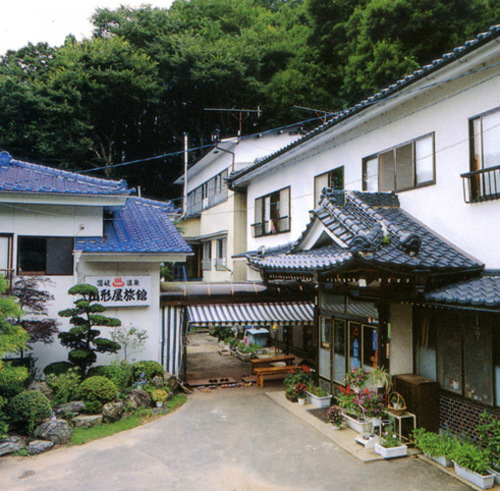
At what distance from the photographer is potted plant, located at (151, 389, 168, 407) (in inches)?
511

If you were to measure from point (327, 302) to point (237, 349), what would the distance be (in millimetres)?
8888

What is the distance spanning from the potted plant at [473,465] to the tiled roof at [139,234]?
1003 centimetres

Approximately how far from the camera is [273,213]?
2109 centimetres

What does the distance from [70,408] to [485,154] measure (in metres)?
12.2

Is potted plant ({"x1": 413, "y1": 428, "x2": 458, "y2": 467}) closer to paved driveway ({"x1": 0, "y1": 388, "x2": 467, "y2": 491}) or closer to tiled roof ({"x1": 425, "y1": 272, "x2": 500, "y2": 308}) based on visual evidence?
paved driveway ({"x1": 0, "y1": 388, "x2": 467, "y2": 491})

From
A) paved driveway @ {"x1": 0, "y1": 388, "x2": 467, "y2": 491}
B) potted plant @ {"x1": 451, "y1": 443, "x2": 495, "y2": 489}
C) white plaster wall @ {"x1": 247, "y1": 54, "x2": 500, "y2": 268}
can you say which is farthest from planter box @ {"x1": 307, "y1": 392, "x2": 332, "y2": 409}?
white plaster wall @ {"x1": 247, "y1": 54, "x2": 500, "y2": 268}

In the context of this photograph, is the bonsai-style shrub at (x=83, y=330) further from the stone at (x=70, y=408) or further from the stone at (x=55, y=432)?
the stone at (x=55, y=432)

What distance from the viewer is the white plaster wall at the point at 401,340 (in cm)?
1058

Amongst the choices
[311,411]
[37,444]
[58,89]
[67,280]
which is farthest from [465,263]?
[58,89]

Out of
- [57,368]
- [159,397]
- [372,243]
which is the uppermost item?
[372,243]

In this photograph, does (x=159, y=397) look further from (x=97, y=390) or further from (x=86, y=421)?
(x=86, y=421)

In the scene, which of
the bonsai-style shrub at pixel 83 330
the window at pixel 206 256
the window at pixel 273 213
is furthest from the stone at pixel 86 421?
the window at pixel 206 256

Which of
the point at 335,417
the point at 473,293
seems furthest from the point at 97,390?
the point at 473,293

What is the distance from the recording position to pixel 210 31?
3984 centimetres
